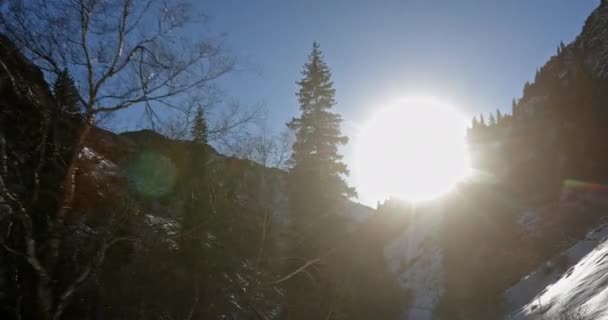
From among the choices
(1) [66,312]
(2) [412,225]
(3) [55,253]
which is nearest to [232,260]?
(1) [66,312]

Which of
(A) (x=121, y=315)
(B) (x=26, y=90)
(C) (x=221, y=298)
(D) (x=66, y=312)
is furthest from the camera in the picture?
(C) (x=221, y=298)

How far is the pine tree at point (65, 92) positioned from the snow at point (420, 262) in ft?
91.5

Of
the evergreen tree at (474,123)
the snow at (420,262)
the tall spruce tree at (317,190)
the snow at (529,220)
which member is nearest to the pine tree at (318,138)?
the tall spruce tree at (317,190)

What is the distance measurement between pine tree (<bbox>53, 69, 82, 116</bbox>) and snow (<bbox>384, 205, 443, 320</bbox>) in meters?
27.9

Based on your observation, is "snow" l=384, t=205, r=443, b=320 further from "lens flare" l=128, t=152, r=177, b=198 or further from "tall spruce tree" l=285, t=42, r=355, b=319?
"lens flare" l=128, t=152, r=177, b=198

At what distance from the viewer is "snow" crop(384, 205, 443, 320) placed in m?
30.0

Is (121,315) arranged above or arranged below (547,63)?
below

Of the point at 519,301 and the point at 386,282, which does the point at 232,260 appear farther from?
the point at 386,282

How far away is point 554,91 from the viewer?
165ft

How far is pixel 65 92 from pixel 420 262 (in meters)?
35.2

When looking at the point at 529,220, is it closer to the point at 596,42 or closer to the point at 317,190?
the point at 317,190

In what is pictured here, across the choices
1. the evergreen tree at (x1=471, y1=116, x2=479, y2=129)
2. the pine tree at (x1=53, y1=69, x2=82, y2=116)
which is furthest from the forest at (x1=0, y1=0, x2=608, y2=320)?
the evergreen tree at (x1=471, y1=116, x2=479, y2=129)

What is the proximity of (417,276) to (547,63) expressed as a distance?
171 ft

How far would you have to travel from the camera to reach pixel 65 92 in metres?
5.71
